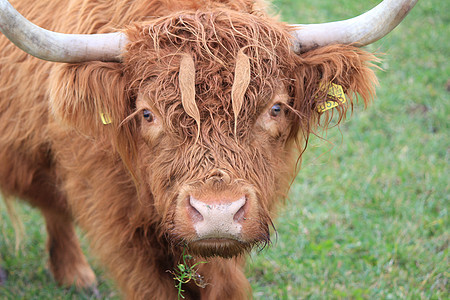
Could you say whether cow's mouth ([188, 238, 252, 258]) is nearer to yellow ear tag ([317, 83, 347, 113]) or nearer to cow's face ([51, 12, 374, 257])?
cow's face ([51, 12, 374, 257])

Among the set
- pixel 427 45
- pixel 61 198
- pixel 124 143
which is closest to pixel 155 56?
pixel 124 143

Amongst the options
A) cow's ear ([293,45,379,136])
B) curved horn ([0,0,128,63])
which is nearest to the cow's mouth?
cow's ear ([293,45,379,136])

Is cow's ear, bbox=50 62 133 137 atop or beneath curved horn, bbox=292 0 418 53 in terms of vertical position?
beneath

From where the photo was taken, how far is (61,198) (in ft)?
12.8

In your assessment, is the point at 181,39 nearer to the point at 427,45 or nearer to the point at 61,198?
the point at 61,198

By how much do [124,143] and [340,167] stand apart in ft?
10.1

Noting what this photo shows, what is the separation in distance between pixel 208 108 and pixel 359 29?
34.3 inches

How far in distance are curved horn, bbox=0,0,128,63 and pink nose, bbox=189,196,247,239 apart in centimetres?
92

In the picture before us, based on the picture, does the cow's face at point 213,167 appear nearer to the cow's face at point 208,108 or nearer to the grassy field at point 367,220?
the cow's face at point 208,108

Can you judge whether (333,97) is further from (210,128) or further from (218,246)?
(218,246)

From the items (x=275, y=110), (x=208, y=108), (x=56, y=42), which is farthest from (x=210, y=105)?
(x=56, y=42)

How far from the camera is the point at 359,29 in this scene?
2754 mm

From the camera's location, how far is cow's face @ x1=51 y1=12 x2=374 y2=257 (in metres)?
2.46

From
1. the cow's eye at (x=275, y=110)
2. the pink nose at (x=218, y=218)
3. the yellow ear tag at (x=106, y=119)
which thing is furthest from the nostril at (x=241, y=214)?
the yellow ear tag at (x=106, y=119)
